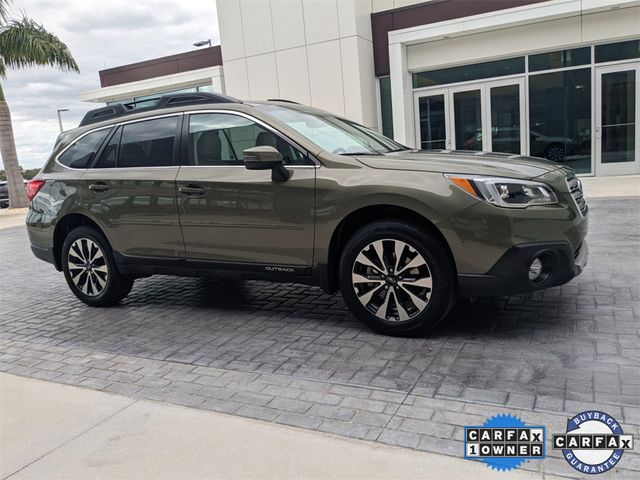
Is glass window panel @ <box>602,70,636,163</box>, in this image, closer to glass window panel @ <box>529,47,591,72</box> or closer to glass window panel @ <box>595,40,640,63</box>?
glass window panel @ <box>595,40,640,63</box>

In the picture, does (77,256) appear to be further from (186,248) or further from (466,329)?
(466,329)

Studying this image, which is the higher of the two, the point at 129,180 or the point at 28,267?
the point at 129,180

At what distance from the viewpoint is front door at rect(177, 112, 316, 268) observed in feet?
14.3

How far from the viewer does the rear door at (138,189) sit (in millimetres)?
4957

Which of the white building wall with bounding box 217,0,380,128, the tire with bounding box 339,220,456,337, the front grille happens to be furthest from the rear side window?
the white building wall with bounding box 217,0,380,128

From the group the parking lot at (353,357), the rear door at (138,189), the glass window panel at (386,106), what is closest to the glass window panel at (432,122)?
the glass window panel at (386,106)

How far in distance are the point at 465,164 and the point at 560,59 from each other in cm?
1185

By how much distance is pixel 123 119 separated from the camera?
542 centimetres

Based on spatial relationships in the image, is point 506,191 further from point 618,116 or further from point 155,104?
point 618,116

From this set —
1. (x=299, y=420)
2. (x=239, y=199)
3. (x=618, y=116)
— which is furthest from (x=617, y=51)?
(x=299, y=420)

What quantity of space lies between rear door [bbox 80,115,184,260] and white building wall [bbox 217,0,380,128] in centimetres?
1045

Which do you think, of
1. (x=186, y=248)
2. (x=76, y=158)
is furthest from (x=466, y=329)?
(x=76, y=158)

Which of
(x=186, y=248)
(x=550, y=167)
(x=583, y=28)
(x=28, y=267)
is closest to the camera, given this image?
(x=550, y=167)

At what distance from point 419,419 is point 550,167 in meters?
2.30
